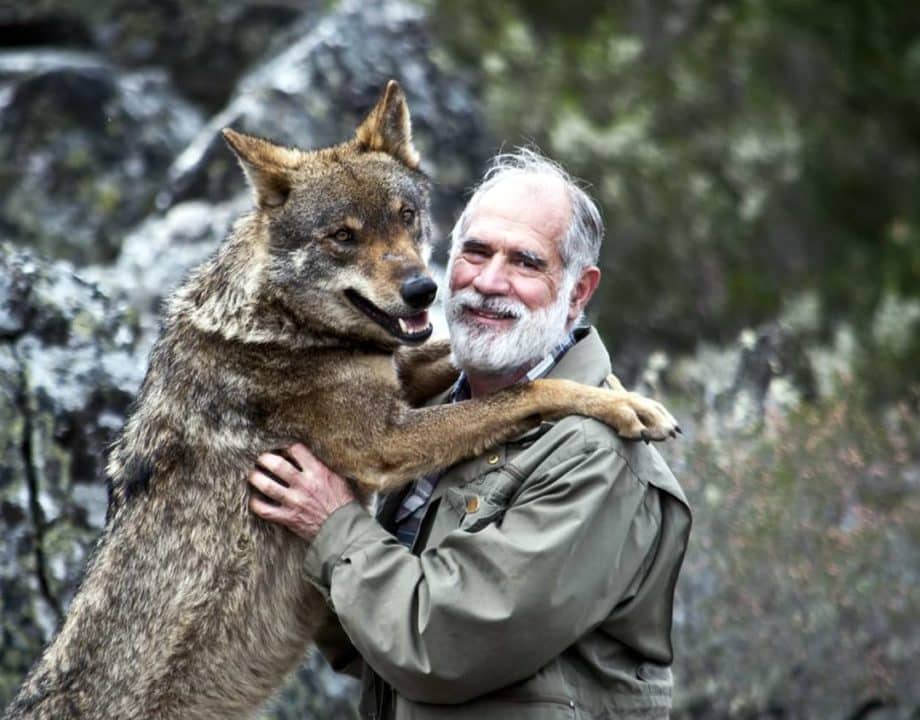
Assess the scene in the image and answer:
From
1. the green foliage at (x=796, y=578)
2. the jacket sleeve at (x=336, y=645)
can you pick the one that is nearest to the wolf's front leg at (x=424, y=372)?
the jacket sleeve at (x=336, y=645)

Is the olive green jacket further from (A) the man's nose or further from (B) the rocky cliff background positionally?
(B) the rocky cliff background

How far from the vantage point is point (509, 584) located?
3.39 meters

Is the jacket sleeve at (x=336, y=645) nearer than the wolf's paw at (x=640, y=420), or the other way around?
the wolf's paw at (x=640, y=420)

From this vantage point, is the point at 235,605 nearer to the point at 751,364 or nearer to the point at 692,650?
the point at 692,650

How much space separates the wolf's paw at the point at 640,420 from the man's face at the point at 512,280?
0.33 m

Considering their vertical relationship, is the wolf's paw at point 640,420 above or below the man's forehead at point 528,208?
below

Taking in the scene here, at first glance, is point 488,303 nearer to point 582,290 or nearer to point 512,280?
point 512,280

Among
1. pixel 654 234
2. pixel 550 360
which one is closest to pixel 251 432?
pixel 550 360

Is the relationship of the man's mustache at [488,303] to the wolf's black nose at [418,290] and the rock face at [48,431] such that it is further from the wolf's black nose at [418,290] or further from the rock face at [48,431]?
the rock face at [48,431]

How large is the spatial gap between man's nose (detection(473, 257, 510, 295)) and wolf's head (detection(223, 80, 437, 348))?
0.84ft

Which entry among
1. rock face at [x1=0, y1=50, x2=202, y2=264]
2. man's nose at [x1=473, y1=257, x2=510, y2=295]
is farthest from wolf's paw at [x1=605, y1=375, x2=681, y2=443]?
rock face at [x1=0, y1=50, x2=202, y2=264]

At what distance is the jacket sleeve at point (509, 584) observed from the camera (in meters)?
3.39

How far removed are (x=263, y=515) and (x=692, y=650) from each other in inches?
124

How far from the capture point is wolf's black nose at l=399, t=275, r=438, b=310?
4.17 m
